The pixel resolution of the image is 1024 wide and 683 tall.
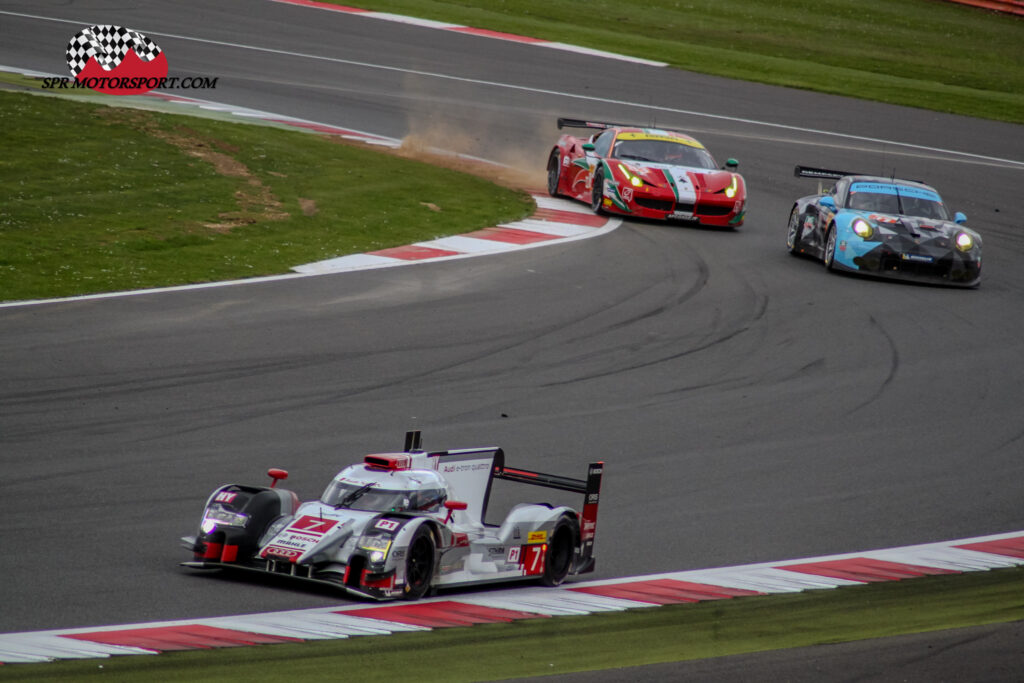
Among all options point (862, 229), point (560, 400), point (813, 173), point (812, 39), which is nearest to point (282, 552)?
point (560, 400)

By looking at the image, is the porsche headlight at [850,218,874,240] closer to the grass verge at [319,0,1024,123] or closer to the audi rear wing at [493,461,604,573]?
the audi rear wing at [493,461,604,573]

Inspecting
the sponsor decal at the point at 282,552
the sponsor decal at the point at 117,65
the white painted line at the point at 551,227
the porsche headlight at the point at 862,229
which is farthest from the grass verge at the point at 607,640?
the sponsor decal at the point at 117,65

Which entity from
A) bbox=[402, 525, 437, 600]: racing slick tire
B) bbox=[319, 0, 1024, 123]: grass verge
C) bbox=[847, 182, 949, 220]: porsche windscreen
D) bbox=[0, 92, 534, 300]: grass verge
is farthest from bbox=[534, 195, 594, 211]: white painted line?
bbox=[402, 525, 437, 600]: racing slick tire

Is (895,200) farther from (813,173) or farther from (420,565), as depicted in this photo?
(420,565)

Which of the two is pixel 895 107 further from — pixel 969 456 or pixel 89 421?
pixel 89 421

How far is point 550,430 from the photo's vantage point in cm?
1145

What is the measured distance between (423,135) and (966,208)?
32.2 feet

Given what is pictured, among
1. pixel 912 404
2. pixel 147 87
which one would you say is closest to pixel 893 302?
pixel 912 404

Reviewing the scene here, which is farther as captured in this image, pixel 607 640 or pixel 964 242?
pixel 964 242

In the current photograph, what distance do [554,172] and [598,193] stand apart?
5.54ft

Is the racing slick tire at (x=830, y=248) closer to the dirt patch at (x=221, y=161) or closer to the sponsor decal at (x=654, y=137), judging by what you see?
the sponsor decal at (x=654, y=137)

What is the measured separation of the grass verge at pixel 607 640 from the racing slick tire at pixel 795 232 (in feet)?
36.4

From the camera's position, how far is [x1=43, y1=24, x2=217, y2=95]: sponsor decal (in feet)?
89.0

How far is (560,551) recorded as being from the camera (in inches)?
347
